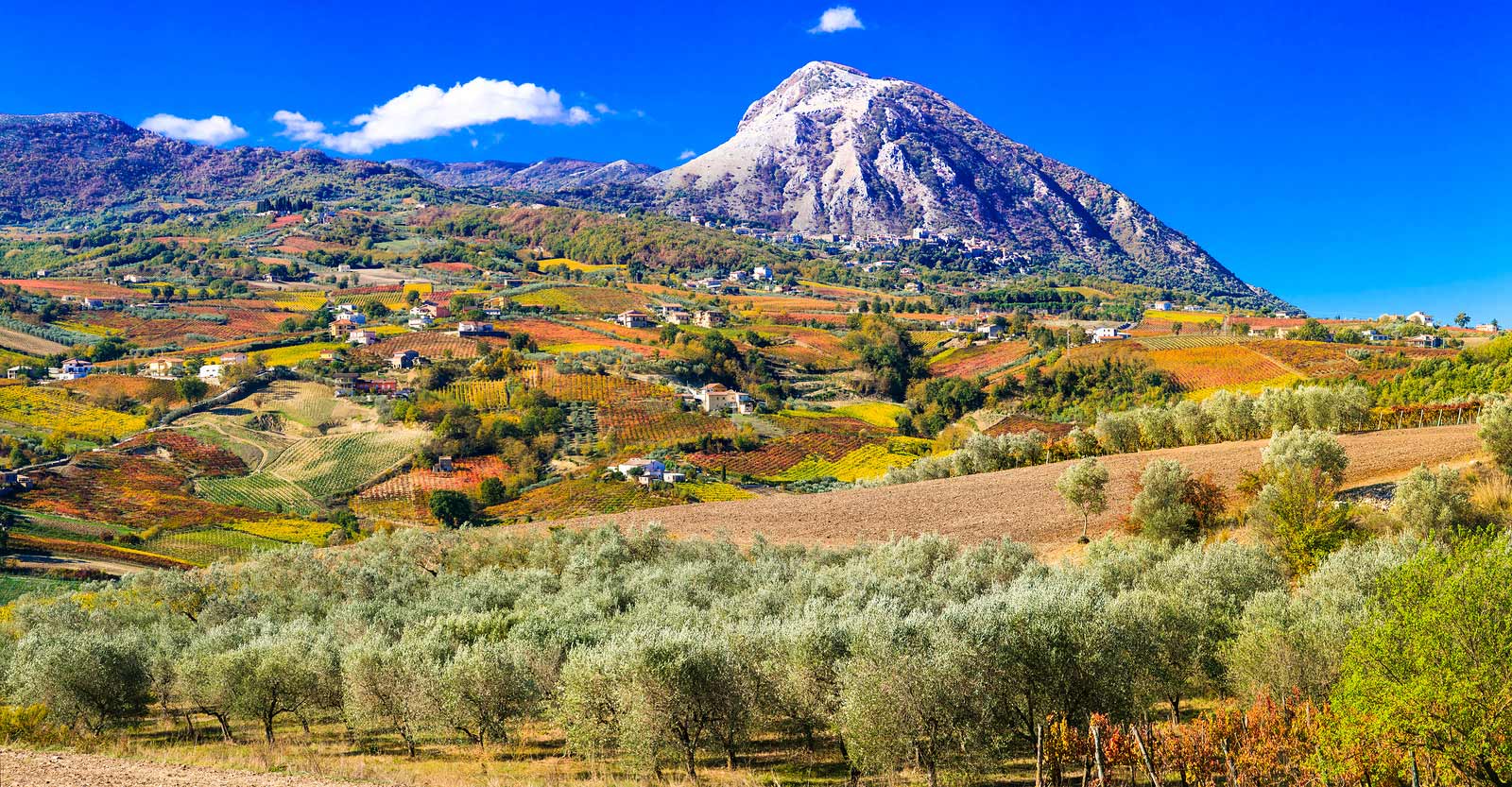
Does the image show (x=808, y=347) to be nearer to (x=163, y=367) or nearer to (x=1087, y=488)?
(x=163, y=367)

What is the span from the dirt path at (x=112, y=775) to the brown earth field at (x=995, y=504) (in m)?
29.7

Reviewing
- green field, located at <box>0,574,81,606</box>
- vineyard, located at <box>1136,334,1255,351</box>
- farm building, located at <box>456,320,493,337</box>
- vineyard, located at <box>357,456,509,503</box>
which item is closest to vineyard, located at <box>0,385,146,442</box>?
vineyard, located at <box>357,456,509,503</box>

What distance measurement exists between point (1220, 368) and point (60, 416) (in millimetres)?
132195

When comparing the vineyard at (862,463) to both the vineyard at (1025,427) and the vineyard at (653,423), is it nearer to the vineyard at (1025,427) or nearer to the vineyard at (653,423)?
the vineyard at (1025,427)

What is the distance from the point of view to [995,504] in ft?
168

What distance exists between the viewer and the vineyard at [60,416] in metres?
99.9

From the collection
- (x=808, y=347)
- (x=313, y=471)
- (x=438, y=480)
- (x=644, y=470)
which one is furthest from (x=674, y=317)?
(x=644, y=470)

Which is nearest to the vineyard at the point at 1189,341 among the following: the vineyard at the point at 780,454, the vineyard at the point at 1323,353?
the vineyard at the point at 1323,353

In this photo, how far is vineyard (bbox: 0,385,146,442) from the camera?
99875mm

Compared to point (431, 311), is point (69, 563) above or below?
below

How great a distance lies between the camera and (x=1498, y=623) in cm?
1574

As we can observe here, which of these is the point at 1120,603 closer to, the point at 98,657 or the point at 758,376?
the point at 98,657

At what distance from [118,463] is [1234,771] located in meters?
103

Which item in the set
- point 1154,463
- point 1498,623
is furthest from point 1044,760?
point 1154,463
